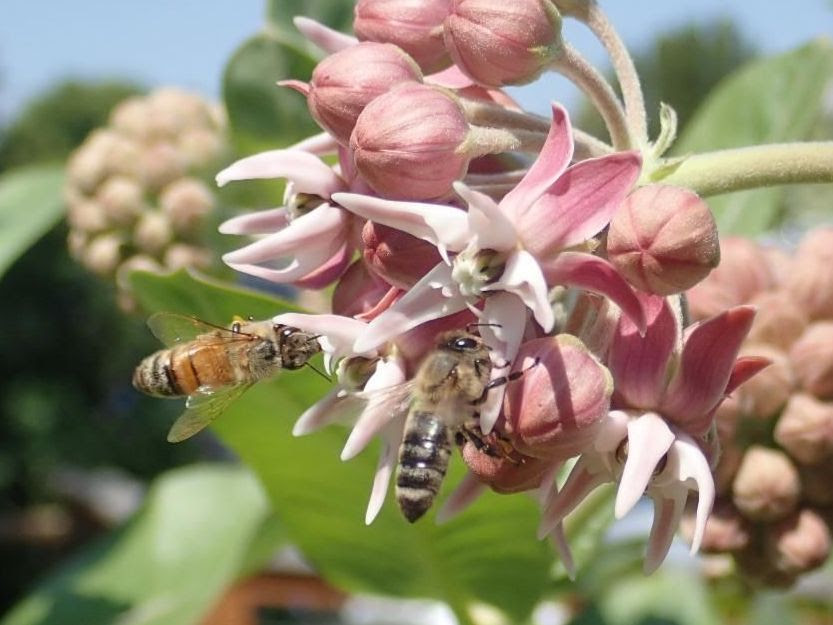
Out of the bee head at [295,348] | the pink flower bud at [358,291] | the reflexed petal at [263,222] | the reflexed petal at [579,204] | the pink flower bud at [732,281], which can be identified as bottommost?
the pink flower bud at [732,281]

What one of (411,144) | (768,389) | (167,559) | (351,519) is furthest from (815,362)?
(167,559)

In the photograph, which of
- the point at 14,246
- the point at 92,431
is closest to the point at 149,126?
the point at 14,246

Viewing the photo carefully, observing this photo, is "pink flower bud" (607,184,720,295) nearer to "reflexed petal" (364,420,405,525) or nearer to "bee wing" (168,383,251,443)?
"reflexed petal" (364,420,405,525)

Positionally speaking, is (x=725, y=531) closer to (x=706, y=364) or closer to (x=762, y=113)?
(x=706, y=364)

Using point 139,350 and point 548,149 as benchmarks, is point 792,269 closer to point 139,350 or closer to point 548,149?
point 548,149

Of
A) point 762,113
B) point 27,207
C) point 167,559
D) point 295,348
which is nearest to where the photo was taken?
point 295,348

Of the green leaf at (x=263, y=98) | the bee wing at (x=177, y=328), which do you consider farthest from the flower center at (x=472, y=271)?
the green leaf at (x=263, y=98)

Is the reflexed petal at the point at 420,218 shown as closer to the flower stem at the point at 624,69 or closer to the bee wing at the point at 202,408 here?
the flower stem at the point at 624,69
